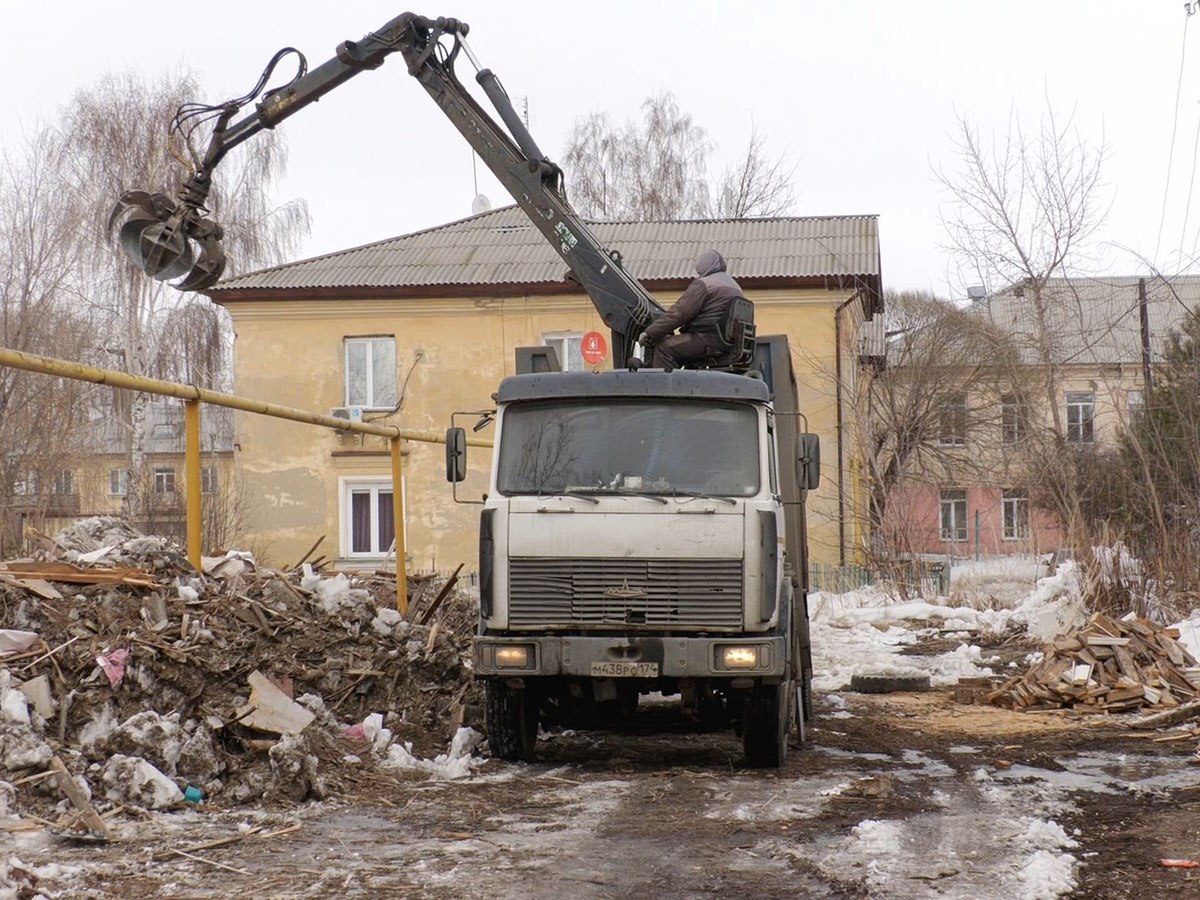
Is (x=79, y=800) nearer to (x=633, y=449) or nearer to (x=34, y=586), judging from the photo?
(x=34, y=586)

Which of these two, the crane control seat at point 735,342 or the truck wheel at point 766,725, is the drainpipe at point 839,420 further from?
the truck wheel at point 766,725

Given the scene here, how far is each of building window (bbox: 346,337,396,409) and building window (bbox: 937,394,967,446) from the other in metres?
11.1

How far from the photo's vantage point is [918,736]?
9.78 m

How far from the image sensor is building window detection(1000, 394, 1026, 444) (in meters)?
24.5

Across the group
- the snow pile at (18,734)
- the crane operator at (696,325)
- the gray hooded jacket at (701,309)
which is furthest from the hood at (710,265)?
the snow pile at (18,734)

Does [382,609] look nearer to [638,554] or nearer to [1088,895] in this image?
[638,554]

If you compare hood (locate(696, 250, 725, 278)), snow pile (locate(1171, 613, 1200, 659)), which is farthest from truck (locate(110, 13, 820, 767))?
snow pile (locate(1171, 613, 1200, 659))

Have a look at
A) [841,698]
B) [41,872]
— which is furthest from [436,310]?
[41,872]

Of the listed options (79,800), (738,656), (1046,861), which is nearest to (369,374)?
(738,656)

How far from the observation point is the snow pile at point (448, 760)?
310 inches

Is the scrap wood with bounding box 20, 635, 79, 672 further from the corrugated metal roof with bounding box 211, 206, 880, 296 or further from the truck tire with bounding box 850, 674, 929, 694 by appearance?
the corrugated metal roof with bounding box 211, 206, 880, 296

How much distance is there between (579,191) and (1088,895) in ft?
133

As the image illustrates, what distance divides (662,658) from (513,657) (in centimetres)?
84

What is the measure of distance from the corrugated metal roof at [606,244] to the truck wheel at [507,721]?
18.2 meters
